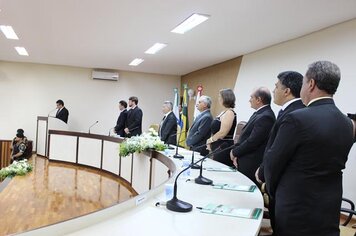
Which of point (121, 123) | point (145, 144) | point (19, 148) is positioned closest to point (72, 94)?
point (19, 148)

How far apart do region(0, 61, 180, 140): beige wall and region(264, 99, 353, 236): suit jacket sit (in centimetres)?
865

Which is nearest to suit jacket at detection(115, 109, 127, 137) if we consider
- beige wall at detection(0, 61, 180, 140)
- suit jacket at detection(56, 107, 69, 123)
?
suit jacket at detection(56, 107, 69, 123)

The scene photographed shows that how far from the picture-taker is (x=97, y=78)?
31.5 ft

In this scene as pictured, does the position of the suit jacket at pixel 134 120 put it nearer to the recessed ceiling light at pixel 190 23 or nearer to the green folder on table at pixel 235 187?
the recessed ceiling light at pixel 190 23

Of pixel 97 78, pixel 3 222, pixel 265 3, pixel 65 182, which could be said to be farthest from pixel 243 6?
pixel 97 78

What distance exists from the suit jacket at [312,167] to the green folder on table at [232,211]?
128 millimetres

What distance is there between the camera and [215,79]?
310 inches

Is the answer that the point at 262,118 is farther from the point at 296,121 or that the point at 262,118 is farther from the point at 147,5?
the point at 147,5

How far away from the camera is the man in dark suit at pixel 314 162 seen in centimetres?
150

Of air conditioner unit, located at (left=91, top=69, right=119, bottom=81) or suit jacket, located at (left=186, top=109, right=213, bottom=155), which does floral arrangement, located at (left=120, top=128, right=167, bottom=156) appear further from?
air conditioner unit, located at (left=91, top=69, right=119, bottom=81)

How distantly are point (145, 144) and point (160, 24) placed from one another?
1.75 meters

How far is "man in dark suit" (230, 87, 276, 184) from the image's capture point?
8.68 feet

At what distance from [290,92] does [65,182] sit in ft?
15.0

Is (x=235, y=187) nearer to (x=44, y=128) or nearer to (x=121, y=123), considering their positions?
(x=121, y=123)
